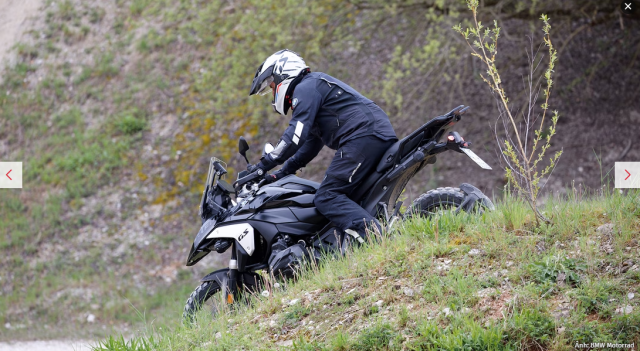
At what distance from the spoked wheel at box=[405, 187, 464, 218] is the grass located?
34 centimetres

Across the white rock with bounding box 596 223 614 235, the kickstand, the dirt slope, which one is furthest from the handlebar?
the dirt slope

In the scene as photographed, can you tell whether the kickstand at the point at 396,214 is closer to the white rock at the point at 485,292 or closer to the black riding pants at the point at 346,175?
the black riding pants at the point at 346,175

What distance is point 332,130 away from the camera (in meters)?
6.03

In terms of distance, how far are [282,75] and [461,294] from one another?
2730mm

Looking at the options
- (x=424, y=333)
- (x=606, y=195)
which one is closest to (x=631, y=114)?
(x=606, y=195)

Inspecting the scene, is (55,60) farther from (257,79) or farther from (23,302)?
(257,79)

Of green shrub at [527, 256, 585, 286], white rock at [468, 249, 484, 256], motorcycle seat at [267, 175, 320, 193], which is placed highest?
motorcycle seat at [267, 175, 320, 193]

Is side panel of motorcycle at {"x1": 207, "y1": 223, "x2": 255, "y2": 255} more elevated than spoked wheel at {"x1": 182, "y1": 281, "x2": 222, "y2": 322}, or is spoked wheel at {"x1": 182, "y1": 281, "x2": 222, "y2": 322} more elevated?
side panel of motorcycle at {"x1": 207, "y1": 223, "x2": 255, "y2": 255}

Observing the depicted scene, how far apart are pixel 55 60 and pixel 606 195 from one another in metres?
13.7

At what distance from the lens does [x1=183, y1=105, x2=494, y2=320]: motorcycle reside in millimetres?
5613

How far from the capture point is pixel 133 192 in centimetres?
1283

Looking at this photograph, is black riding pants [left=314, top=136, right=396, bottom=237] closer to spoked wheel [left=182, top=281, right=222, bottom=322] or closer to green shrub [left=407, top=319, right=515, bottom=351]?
spoked wheel [left=182, top=281, right=222, bottom=322]

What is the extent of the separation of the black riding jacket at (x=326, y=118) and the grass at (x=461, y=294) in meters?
0.98

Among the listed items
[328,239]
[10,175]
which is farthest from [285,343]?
[10,175]
